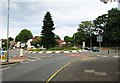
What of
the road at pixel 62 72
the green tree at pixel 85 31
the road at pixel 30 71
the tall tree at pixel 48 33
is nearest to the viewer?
the road at pixel 30 71

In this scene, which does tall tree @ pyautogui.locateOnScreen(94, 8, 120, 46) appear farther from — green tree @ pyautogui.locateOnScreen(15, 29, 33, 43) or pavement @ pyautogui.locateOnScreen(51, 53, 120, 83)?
pavement @ pyautogui.locateOnScreen(51, 53, 120, 83)

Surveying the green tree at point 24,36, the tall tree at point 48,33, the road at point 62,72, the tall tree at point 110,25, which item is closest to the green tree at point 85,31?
the tall tree at point 110,25

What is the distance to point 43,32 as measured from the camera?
8825 cm

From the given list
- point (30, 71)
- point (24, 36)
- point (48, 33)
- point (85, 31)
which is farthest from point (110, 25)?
point (30, 71)

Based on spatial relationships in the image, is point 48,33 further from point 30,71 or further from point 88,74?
point 88,74

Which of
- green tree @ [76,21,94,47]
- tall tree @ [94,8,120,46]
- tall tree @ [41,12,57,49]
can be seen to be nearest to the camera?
tall tree @ [41,12,57,49]

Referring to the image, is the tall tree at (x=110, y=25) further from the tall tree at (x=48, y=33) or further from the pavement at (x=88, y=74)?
the pavement at (x=88, y=74)

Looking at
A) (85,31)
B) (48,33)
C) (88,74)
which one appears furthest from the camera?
(85,31)

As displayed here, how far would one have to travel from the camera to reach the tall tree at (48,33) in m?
86.8

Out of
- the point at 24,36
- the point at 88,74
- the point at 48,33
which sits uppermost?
the point at 24,36

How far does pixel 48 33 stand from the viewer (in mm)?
87312

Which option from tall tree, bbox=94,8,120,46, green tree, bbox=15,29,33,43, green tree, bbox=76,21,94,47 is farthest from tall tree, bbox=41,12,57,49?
green tree, bbox=15,29,33,43

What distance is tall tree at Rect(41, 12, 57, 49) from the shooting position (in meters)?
86.8

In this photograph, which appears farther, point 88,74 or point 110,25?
point 110,25
